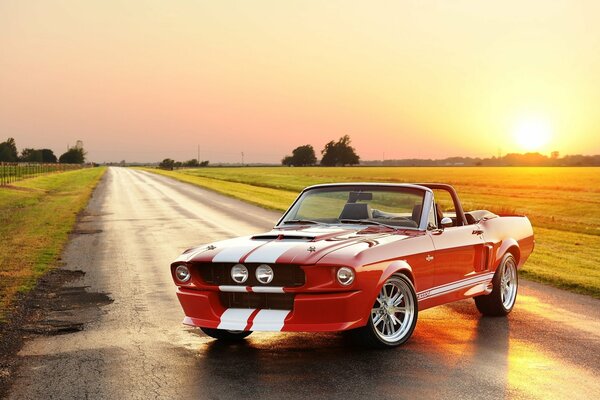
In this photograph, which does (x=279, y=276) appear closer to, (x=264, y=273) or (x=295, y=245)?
(x=264, y=273)

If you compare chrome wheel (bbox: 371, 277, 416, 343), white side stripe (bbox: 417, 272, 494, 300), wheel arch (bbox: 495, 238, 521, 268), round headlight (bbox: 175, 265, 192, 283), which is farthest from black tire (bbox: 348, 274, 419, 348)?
wheel arch (bbox: 495, 238, 521, 268)

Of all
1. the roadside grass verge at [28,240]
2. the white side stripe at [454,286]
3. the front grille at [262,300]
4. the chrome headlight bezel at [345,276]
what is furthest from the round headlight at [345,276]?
the roadside grass verge at [28,240]

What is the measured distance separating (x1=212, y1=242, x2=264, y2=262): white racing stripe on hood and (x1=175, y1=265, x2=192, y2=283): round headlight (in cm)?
41

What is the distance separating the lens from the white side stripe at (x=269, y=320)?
6.05 m

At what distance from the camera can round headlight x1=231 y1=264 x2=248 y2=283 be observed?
624 centimetres

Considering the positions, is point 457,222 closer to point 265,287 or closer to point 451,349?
point 451,349

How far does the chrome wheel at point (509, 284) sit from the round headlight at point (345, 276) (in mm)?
3074

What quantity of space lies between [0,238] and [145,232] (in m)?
3.53

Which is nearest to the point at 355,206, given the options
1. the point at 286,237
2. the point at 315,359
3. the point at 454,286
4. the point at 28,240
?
the point at 286,237

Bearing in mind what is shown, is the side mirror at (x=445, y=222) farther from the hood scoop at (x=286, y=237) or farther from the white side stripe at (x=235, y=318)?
the white side stripe at (x=235, y=318)

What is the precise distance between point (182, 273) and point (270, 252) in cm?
96

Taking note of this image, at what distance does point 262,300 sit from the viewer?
20.4 feet

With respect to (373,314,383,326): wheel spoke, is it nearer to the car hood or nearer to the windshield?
the car hood

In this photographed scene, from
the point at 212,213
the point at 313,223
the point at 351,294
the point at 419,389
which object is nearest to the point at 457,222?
the point at 313,223
